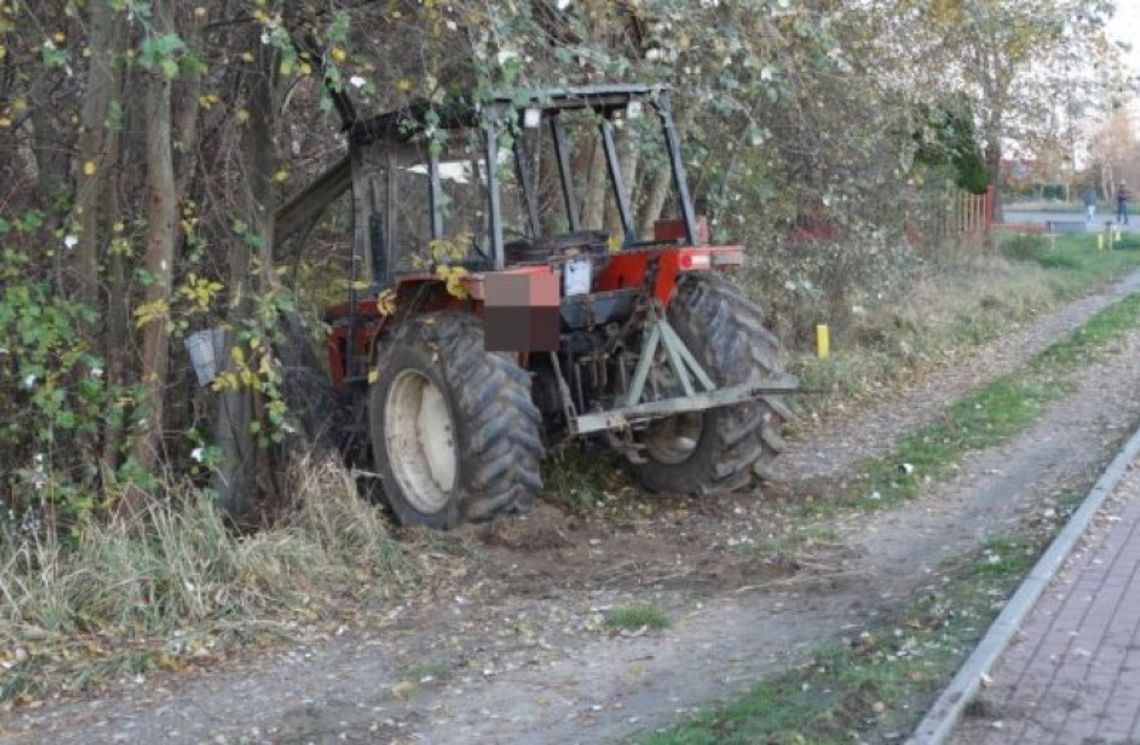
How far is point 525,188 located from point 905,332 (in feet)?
26.6

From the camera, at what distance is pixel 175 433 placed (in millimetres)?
9023

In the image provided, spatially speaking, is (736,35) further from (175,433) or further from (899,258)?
(899,258)

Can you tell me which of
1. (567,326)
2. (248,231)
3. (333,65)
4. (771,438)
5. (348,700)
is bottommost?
(348,700)

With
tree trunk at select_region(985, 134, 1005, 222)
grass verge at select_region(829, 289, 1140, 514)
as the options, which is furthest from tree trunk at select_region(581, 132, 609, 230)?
tree trunk at select_region(985, 134, 1005, 222)

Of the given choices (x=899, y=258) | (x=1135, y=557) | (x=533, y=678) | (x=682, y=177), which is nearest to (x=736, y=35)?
(x=682, y=177)

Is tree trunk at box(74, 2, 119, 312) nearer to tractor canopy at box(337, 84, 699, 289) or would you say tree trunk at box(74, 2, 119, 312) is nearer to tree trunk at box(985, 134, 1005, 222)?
tractor canopy at box(337, 84, 699, 289)

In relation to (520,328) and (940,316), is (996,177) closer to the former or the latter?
(940,316)

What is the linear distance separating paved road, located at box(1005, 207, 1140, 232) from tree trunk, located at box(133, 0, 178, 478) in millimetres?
35922

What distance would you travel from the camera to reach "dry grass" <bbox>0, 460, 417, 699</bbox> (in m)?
6.97

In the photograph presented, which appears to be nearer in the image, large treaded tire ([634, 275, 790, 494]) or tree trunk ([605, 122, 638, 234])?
large treaded tire ([634, 275, 790, 494])

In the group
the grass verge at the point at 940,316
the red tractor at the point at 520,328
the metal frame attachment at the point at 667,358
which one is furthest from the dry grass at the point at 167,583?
the grass verge at the point at 940,316

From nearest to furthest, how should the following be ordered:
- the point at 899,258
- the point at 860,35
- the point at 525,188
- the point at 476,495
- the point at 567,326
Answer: the point at 476,495
the point at 567,326
the point at 525,188
the point at 860,35
the point at 899,258

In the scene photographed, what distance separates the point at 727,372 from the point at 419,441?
1950 millimetres

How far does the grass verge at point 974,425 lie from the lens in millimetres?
9688
